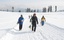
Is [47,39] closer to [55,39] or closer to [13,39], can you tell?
[55,39]

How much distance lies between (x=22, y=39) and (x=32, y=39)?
27.0 inches

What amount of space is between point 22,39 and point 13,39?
0.60m

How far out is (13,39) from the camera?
11719 millimetres

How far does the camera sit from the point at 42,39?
11.9 m

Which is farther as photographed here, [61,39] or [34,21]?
[34,21]

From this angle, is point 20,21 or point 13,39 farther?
point 20,21

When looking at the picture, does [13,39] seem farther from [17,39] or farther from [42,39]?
[42,39]

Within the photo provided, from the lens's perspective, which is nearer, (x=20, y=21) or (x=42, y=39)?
(x=42, y=39)

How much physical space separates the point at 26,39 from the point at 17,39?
0.61 m

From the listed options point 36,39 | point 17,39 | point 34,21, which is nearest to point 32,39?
point 36,39

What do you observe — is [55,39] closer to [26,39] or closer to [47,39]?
[47,39]

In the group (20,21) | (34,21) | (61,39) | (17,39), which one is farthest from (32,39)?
(20,21)

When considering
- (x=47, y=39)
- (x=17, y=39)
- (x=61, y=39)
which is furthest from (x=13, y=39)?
(x=61, y=39)

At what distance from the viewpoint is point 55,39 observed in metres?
11.7
